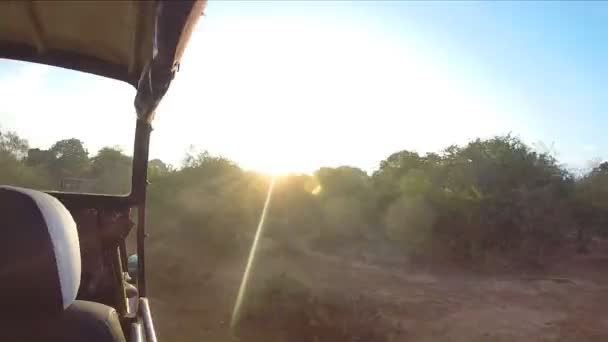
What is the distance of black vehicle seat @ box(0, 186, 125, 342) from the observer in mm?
1258

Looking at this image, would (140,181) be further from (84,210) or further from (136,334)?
(136,334)

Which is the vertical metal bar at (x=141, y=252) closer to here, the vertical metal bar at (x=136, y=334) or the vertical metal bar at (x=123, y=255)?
the vertical metal bar at (x=123, y=255)

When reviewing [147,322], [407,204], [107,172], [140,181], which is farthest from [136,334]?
[407,204]

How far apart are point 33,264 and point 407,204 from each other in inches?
450

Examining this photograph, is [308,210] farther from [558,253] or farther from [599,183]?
[599,183]

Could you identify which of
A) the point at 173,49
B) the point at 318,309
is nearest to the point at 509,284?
the point at 318,309

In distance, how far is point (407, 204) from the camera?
12.2m

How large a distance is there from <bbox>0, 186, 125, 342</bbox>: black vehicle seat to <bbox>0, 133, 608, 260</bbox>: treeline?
9.22 metres

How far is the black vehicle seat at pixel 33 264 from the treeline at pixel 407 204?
363 inches

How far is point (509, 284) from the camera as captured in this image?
372 inches

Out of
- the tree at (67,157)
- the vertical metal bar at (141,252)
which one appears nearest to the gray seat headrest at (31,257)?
the vertical metal bar at (141,252)

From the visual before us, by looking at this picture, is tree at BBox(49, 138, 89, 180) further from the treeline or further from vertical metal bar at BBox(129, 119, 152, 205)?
the treeline

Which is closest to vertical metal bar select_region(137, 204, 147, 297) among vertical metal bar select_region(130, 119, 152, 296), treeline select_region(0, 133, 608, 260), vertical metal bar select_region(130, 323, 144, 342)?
vertical metal bar select_region(130, 119, 152, 296)

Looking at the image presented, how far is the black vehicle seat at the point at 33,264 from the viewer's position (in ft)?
4.13
